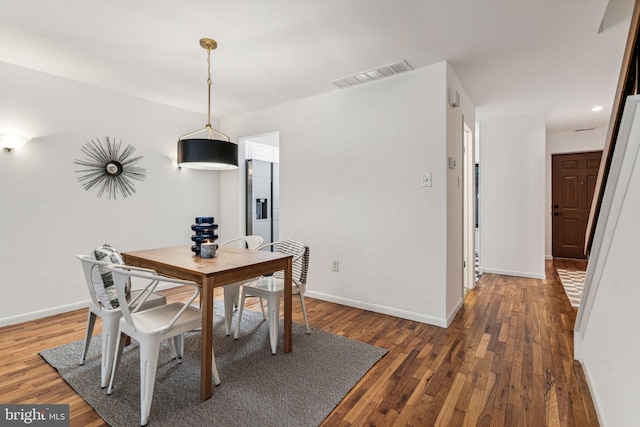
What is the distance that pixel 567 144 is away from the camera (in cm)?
605

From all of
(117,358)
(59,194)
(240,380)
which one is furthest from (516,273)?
(59,194)

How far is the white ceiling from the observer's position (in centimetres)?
211

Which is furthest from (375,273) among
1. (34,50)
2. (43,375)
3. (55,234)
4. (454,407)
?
(34,50)

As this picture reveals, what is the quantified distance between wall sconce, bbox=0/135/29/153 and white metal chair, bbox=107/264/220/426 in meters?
2.23

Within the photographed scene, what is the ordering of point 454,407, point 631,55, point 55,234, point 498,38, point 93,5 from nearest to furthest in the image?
point 631,55 → point 454,407 → point 93,5 → point 498,38 → point 55,234

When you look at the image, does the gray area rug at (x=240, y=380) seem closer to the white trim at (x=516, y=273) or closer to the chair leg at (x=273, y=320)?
the chair leg at (x=273, y=320)

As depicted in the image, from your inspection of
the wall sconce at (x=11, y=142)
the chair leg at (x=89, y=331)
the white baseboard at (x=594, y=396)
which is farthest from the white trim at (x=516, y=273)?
the wall sconce at (x=11, y=142)

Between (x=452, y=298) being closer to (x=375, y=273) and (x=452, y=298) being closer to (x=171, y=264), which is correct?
(x=375, y=273)

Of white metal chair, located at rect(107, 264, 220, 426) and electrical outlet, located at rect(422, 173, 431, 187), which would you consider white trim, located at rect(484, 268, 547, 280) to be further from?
white metal chair, located at rect(107, 264, 220, 426)

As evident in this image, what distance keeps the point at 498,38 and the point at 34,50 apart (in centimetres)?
391

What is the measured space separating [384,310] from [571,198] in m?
5.31

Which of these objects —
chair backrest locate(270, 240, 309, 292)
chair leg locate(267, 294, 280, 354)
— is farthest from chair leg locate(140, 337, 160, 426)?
chair backrest locate(270, 240, 309, 292)

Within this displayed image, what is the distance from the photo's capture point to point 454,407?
5.78 feet

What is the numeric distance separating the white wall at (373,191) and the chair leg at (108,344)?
223 centimetres
